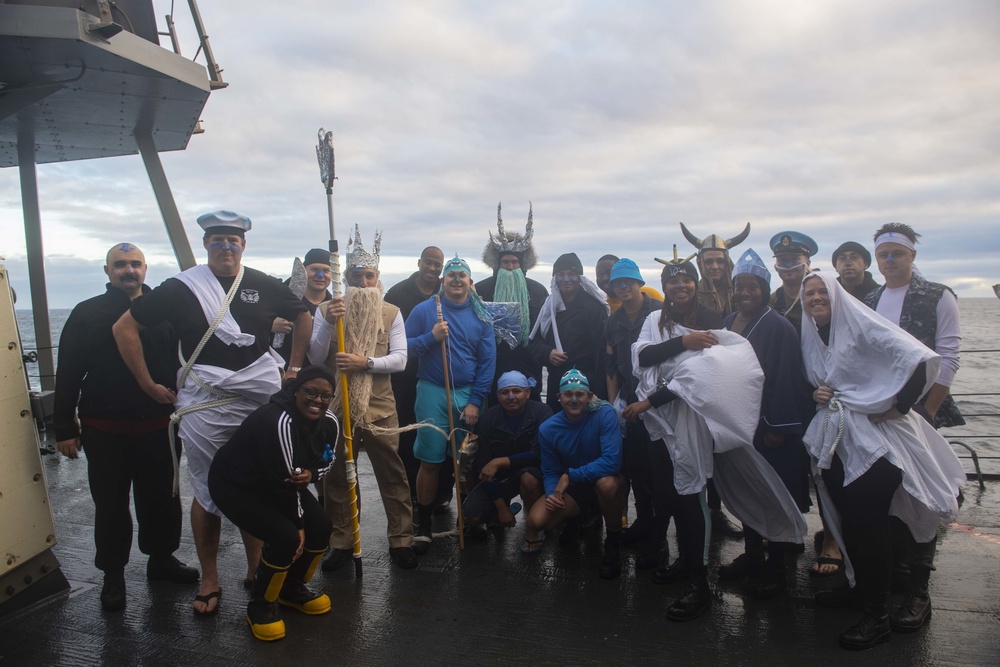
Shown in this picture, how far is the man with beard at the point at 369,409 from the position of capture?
4410 millimetres

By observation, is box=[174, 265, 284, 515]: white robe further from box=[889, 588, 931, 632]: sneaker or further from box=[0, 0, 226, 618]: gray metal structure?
box=[889, 588, 931, 632]: sneaker

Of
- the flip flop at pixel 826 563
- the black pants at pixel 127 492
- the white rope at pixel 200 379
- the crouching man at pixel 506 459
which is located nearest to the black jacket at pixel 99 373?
the black pants at pixel 127 492

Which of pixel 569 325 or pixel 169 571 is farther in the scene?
pixel 569 325

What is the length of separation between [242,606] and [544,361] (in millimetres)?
2897

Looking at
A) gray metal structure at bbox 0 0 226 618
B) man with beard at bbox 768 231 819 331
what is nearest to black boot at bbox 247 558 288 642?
gray metal structure at bbox 0 0 226 618

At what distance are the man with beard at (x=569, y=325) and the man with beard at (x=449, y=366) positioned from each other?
1.79 ft

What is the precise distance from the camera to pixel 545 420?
190 inches

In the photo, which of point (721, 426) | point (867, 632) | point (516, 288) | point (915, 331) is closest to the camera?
point (867, 632)

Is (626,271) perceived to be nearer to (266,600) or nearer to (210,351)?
(210,351)

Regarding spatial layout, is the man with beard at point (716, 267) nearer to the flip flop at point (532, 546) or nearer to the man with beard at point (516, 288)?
the man with beard at point (516, 288)

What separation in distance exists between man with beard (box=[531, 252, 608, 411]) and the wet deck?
1.52 m

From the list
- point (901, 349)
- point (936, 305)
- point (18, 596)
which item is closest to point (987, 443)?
point (936, 305)

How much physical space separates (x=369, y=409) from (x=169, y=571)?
5.25ft

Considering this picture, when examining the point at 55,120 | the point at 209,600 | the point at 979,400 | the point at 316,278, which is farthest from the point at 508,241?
the point at 979,400
